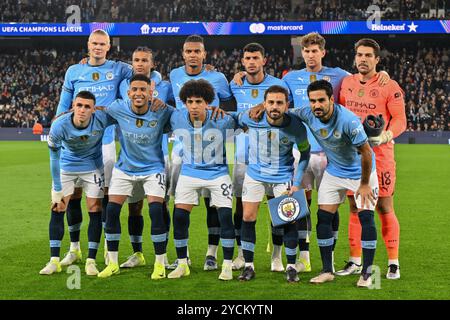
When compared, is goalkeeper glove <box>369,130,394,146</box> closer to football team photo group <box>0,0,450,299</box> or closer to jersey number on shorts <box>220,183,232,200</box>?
football team photo group <box>0,0,450,299</box>

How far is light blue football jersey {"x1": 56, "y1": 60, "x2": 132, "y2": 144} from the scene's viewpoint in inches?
312

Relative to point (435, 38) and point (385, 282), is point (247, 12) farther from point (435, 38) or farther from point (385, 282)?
point (385, 282)

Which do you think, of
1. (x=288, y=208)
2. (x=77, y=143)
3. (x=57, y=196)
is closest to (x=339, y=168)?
(x=288, y=208)

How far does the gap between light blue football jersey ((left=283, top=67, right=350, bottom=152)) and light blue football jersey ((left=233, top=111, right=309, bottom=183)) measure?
0.70 m

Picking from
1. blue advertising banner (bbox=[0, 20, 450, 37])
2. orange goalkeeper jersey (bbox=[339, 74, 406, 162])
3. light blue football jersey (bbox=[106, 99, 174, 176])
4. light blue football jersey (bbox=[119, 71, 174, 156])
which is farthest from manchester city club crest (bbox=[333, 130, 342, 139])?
blue advertising banner (bbox=[0, 20, 450, 37])

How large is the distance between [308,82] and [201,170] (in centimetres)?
157

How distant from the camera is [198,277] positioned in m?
6.99

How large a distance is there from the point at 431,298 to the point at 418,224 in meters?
4.69

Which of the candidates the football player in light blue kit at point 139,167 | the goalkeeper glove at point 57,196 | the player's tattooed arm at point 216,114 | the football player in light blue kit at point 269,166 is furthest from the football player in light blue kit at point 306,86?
the goalkeeper glove at point 57,196

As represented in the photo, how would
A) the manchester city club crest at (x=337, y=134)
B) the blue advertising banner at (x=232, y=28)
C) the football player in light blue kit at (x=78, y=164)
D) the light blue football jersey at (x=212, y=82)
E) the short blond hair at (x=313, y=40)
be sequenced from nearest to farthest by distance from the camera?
the manchester city club crest at (x=337, y=134), the football player in light blue kit at (x=78, y=164), the short blond hair at (x=313, y=40), the light blue football jersey at (x=212, y=82), the blue advertising banner at (x=232, y=28)

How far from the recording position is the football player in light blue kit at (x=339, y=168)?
6.48 m

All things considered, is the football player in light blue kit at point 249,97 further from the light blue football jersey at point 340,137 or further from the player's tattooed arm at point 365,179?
the player's tattooed arm at point 365,179

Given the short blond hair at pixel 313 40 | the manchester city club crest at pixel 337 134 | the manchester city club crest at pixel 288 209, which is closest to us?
the manchester city club crest at pixel 337 134

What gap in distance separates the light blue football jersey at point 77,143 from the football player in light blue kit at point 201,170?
771 millimetres
